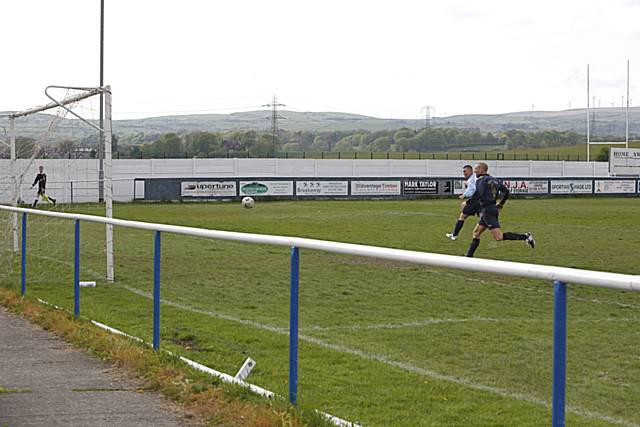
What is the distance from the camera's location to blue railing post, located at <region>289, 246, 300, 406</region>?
21.5 feet

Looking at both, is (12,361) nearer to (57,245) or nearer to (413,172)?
(57,245)

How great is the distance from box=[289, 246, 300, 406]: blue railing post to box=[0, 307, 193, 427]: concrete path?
2.33ft

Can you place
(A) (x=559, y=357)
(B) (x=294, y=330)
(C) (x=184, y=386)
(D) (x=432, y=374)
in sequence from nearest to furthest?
1. (A) (x=559, y=357)
2. (D) (x=432, y=374)
3. (B) (x=294, y=330)
4. (C) (x=184, y=386)

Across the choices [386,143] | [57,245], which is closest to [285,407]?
[57,245]

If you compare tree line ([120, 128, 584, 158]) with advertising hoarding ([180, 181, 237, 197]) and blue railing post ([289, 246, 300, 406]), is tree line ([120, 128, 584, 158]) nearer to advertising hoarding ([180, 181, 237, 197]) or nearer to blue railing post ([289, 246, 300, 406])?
advertising hoarding ([180, 181, 237, 197])

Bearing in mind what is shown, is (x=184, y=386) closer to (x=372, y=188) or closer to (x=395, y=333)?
(x=395, y=333)

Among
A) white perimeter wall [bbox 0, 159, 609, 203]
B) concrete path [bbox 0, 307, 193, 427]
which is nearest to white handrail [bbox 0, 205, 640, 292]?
concrete path [bbox 0, 307, 193, 427]

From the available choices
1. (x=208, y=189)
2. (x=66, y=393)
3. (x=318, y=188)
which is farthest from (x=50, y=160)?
(x=318, y=188)

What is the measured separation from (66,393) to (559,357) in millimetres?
4125

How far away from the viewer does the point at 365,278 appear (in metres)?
6.50

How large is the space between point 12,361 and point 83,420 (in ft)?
7.85

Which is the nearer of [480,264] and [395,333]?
[480,264]

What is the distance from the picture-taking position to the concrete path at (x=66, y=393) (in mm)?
6578

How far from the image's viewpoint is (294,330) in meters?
6.60
